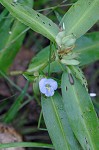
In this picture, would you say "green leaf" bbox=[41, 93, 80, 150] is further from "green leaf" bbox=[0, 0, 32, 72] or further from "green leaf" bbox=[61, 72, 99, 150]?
"green leaf" bbox=[0, 0, 32, 72]

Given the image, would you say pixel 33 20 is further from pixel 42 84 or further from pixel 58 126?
pixel 58 126

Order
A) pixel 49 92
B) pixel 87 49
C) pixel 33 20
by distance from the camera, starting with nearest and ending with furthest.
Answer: pixel 33 20 → pixel 49 92 → pixel 87 49

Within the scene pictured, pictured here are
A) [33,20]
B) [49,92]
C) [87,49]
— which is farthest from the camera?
[87,49]

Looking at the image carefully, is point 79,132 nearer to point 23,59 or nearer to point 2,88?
point 2,88

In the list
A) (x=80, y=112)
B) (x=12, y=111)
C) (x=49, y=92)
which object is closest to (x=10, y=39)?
(x=12, y=111)

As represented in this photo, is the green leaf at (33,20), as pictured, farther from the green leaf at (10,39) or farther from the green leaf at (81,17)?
the green leaf at (10,39)

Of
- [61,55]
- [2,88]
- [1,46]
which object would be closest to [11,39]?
[1,46]

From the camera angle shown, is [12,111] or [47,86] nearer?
[47,86]

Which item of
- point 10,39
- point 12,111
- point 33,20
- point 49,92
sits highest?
point 33,20
